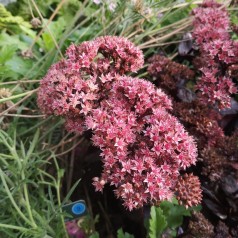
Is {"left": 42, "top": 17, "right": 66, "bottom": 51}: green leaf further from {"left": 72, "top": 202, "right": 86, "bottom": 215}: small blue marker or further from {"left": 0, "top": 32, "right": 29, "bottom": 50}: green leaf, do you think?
{"left": 72, "top": 202, "right": 86, "bottom": 215}: small blue marker

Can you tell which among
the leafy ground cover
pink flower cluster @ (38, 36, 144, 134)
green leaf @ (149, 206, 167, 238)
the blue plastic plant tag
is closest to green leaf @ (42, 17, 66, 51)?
the leafy ground cover

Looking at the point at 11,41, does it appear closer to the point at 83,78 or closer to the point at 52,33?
the point at 52,33

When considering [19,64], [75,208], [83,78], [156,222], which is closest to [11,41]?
[19,64]

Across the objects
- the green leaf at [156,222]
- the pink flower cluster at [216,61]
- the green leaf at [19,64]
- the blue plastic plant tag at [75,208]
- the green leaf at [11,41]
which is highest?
the pink flower cluster at [216,61]

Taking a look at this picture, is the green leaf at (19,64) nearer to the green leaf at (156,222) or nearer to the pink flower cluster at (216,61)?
the pink flower cluster at (216,61)

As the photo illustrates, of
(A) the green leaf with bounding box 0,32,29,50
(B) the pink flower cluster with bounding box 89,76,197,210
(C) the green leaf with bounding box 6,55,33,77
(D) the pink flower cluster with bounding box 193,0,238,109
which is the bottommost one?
(C) the green leaf with bounding box 6,55,33,77

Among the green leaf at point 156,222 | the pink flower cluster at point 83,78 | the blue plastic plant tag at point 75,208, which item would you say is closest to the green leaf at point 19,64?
the pink flower cluster at point 83,78
